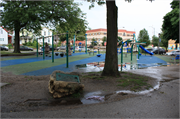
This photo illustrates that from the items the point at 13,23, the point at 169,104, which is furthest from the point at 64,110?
the point at 13,23

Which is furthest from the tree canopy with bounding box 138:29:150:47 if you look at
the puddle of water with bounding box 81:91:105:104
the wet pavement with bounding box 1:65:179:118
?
the wet pavement with bounding box 1:65:179:118

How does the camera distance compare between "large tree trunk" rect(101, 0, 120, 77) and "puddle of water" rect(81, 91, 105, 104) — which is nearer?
"puddle of water" rect(81, 91, 105, 104)

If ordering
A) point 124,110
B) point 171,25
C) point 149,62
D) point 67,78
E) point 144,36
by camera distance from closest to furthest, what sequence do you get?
point 124,110, point 67,78, point 149,62, point 171,25, point 144,36

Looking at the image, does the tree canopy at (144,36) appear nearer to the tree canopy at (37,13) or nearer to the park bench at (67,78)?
the tree canopy at (37,13)

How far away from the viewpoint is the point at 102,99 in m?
4.99

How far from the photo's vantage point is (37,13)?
21828 mm

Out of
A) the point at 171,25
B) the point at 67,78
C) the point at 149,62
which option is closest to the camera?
the point at 67,78

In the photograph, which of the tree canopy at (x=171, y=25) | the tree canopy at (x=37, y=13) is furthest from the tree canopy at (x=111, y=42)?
the tree canopy at (x=171, y=25)

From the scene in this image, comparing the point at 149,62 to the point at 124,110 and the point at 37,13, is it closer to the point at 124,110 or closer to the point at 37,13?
the point at 124,110

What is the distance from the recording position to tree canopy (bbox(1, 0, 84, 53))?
21.2m

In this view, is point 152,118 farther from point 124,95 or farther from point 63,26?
point 63,26

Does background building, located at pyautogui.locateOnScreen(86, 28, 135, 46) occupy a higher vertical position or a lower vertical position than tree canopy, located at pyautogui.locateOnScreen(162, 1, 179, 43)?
higher

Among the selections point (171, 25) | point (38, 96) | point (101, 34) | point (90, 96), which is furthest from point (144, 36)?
point (38, 96)

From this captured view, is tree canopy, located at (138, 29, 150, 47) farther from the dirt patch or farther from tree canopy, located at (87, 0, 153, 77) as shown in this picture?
the dirt patch
